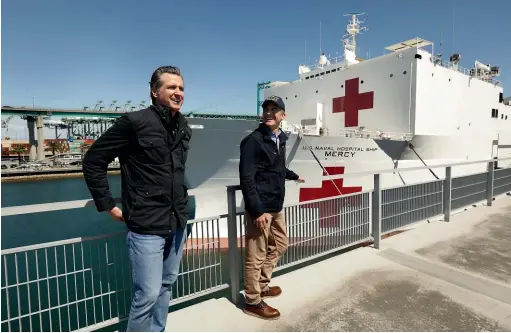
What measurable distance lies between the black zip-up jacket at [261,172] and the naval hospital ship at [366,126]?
3899mm

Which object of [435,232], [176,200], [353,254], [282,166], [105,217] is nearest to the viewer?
[176,200]

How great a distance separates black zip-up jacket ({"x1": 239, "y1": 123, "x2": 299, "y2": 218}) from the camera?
1.81m

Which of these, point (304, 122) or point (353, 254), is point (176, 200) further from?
point (304, 122)

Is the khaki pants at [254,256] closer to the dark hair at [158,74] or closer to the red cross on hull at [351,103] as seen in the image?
the dark hair at [158,74]

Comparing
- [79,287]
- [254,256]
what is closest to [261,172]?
[254,256]

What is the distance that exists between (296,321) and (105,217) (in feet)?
38.2

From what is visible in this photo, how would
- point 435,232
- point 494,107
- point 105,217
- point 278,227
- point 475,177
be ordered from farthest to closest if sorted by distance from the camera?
point 105,217 → point 494,107 → point 475,177 → point 435,232 → point 278,227

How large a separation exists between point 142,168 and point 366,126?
7.95m

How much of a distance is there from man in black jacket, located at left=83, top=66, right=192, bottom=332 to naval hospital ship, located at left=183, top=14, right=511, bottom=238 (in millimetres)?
4484

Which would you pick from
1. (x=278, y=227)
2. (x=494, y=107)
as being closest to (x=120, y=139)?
(x=278, y=227)

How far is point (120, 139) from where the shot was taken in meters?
1.30

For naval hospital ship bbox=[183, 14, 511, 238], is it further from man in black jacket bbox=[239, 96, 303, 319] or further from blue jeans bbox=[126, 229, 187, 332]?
blue jeans bbox=[126, 229, 187, 332]

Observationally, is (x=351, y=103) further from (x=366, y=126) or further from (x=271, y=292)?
(x=271, y=292)

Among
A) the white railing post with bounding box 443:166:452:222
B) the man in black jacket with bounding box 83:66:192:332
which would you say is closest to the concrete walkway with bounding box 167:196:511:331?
the man in black jacket with bounding box 83:66:192:332
